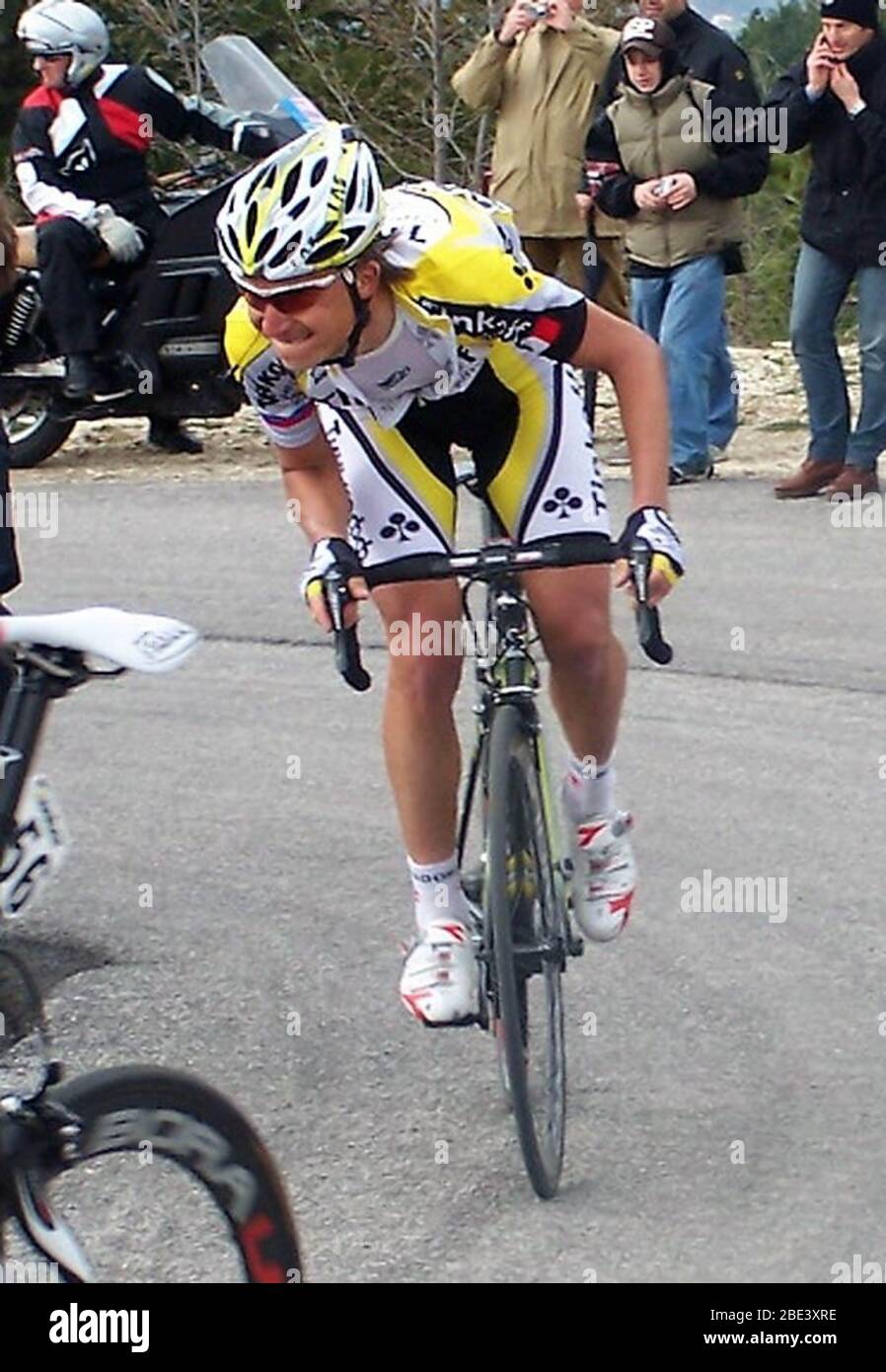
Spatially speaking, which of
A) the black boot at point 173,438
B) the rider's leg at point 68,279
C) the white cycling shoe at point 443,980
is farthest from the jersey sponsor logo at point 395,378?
the black boot at point 173,438

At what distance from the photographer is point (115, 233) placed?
37.1 ft

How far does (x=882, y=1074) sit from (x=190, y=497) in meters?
6.74

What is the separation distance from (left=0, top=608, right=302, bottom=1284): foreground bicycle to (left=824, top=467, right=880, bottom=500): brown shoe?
7197 millimetres

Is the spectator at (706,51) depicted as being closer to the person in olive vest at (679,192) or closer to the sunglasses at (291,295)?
the person in olive vest at (679,192)

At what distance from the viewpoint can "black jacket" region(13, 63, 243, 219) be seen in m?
11.3

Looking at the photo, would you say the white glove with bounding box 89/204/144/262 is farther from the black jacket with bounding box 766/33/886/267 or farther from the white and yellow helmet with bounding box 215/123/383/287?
the white and yellow helmet with bounding box 215/123/383/287

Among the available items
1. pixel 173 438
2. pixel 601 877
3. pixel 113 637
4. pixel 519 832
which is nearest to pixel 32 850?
pixel 113 637

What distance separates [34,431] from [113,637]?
956 centimetres

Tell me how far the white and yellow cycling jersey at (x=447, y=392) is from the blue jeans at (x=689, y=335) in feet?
18.8

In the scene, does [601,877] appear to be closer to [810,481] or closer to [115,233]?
[810,481]

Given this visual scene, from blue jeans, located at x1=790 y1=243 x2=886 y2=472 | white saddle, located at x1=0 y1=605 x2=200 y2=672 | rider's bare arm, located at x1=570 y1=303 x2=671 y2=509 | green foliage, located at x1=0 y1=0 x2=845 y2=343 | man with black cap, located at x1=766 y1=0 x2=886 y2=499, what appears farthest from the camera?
green foliage, located at x1=0 y1=0 x2=845 y2=343

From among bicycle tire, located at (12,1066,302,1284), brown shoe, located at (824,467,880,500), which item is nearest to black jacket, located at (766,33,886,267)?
brown shoe, located at (824,467,880,500)

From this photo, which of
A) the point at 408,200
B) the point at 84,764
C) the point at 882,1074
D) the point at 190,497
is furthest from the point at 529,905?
the point at 190,497

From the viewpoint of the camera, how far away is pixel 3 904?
3.01 metres
